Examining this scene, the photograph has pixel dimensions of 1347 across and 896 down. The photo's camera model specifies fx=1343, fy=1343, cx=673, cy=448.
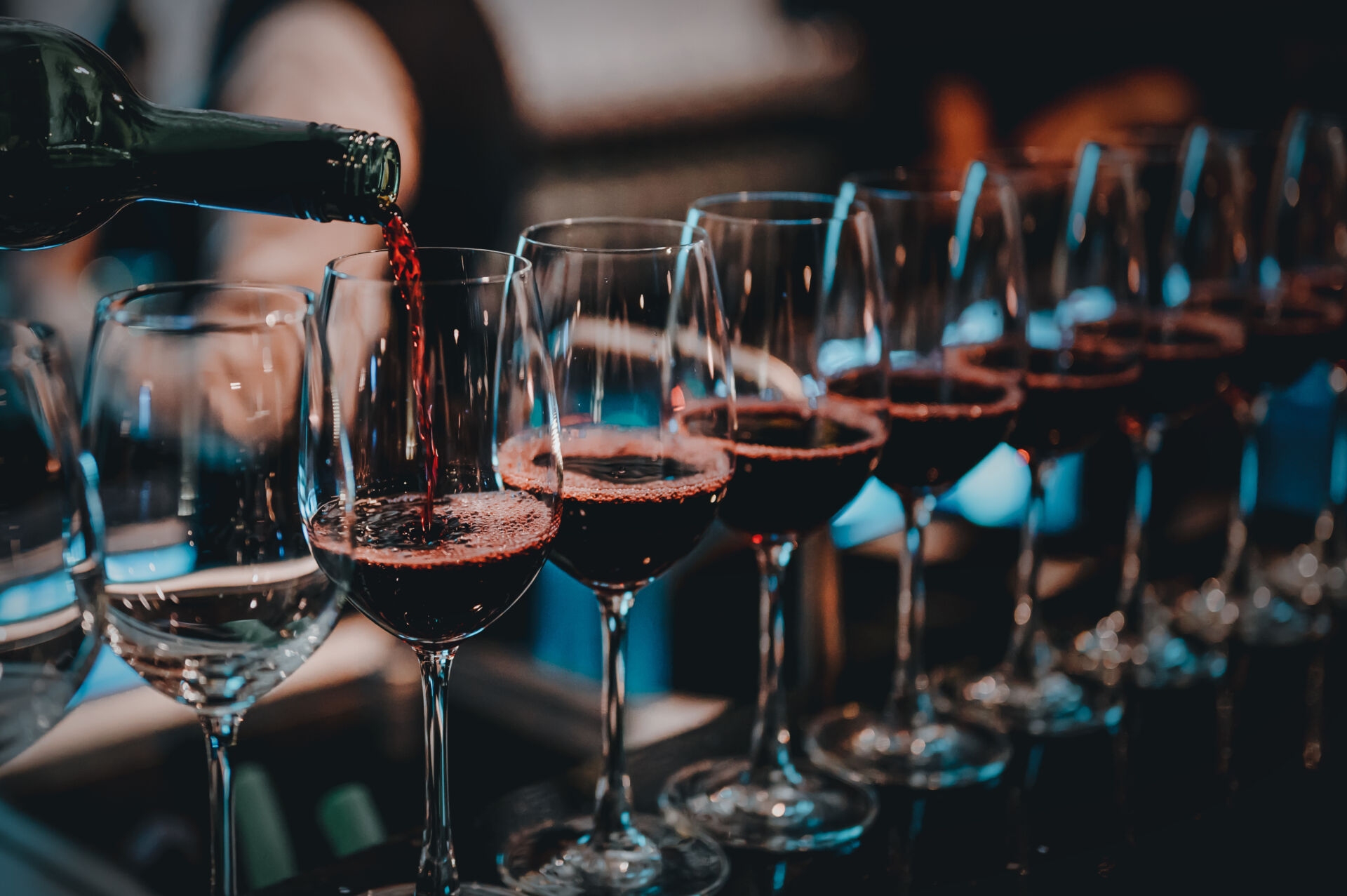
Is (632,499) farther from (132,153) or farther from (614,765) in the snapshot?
(132,153)

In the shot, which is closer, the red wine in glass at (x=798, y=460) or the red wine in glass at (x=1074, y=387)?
the red wine in glass at (x=798, y=460)

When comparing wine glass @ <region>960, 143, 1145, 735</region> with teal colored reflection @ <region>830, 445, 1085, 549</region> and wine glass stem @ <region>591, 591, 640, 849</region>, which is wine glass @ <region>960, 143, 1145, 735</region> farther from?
teal colored reflection @ <region>830, 445, 1085, 549</region>

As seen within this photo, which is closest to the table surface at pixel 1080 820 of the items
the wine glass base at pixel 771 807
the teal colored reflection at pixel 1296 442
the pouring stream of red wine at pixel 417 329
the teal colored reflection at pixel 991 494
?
the wine glass base at pixel 771 807

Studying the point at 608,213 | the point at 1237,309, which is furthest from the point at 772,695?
the point at 608,213

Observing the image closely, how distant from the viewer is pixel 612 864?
2.51 feet

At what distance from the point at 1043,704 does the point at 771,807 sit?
27 cm

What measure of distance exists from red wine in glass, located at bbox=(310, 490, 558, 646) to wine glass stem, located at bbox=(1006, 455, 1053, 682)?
20.3 inches

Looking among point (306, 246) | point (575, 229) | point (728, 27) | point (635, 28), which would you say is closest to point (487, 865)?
point (575, 229)

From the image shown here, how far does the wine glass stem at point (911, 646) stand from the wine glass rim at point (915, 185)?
0.69ft

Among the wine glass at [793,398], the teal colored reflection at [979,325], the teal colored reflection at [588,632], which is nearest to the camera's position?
the wine glass at [793,398]

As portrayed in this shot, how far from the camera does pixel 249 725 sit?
5.60 feet

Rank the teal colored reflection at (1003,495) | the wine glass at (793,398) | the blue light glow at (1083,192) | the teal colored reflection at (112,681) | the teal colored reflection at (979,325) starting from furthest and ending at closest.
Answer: the teal colored reflection at (1003,495) → the teal colored reflection at (112,681) → the blue light glow at (1083,192) → the teal colored reflection at (979,325) → the wine glass at (793,398)

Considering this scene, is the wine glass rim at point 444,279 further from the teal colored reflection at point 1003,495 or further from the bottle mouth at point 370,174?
the teal colored reflection at point 1003,495

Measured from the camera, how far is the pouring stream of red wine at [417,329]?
0.61 metres
